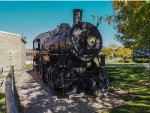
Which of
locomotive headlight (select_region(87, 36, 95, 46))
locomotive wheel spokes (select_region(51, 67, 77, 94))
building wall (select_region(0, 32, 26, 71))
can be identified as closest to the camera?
locomotive wheel spokes (select_region(51, 67, 77, 94))

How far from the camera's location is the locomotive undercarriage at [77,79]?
12.2 metres

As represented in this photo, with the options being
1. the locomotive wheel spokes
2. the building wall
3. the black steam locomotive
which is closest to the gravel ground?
the locomotive wheel spokes

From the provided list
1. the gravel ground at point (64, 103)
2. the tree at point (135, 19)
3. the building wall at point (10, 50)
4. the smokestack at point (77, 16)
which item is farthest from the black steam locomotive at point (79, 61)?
the building wall at point (10, 50)

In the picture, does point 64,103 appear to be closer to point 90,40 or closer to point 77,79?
point 77,79

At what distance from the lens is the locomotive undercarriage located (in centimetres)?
1222

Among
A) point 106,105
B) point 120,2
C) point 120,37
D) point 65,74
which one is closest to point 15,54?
point 120,37

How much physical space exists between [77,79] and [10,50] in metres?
23.6

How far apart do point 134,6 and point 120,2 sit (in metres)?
1.41

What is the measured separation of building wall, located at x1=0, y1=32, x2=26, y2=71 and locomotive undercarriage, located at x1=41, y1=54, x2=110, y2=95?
22199 mm

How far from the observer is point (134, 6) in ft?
50.4

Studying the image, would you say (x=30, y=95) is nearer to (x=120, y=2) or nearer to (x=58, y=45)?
(x=58, y=45)

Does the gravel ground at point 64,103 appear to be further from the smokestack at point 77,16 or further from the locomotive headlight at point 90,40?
the smokestack at point 77,16

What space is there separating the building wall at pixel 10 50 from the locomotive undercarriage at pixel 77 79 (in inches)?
874

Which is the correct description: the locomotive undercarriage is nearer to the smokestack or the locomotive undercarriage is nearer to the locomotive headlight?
the locomotive headlight
